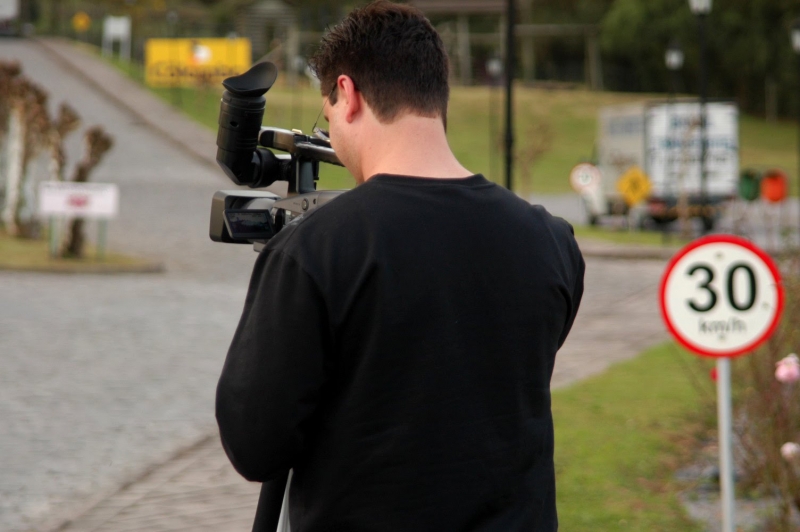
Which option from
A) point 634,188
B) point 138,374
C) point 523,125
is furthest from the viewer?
point 523,125

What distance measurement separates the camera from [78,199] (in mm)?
→ 15164

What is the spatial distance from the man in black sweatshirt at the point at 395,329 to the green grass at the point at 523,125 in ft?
85.7

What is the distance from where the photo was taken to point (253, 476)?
82.4 inches

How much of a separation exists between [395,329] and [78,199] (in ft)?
45.2

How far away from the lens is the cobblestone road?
18.8 feet

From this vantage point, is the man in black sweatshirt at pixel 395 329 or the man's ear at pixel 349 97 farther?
the man's ear at pixel 349 97

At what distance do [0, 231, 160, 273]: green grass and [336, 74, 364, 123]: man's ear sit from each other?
13.2 metres

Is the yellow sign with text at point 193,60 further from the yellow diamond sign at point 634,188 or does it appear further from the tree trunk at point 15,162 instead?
the tree trunk at point 15,162

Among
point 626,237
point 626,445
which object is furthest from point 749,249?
point 626,237

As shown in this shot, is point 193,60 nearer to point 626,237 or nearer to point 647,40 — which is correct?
point 626,237

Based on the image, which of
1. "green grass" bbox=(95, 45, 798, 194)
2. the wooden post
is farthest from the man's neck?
the wooden post

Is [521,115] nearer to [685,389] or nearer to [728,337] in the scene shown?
[685,389]

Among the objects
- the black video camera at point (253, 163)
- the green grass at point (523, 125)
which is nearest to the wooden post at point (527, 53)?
the green grass at point (523, 125)

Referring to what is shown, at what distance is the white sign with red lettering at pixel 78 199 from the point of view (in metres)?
15.0
